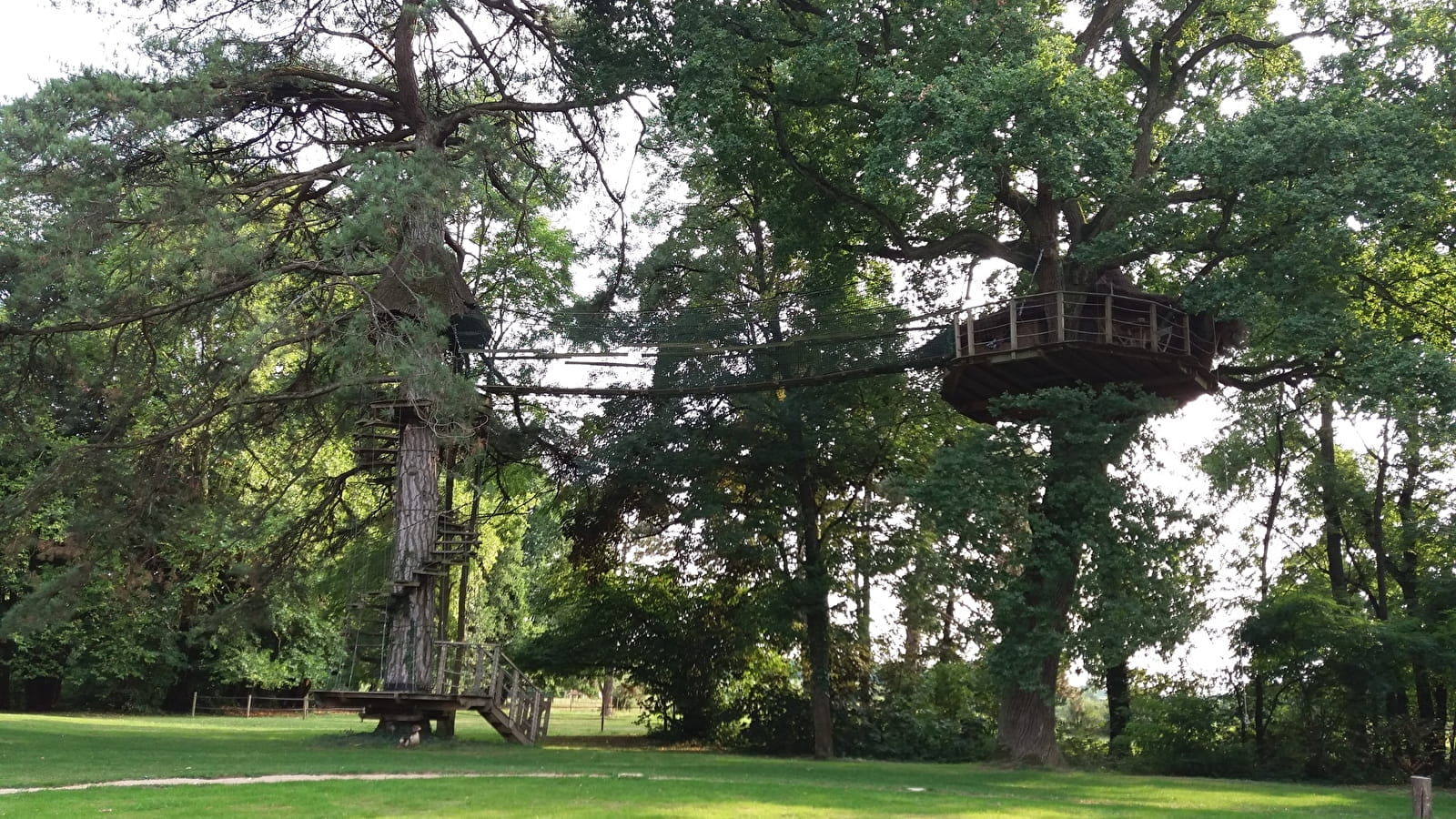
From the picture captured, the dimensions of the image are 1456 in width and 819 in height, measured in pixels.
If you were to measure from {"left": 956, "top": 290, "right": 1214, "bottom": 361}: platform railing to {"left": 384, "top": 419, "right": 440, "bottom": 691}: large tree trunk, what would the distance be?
33.4 feet

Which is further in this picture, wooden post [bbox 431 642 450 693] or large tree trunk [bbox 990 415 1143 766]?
wooden post [bbox 431 642 450 693]

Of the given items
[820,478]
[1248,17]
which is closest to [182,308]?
[820,478]

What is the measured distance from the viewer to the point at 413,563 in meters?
21.7

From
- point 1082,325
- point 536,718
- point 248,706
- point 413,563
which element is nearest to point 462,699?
point 413,563

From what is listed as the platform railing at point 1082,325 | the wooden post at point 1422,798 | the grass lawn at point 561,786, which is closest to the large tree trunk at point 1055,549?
the platform railing at point 1082,325

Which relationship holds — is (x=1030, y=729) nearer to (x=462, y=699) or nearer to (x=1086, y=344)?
(x=1086, y=344)

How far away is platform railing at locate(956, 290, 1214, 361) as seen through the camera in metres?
19.0

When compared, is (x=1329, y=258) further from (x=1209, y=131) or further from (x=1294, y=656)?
(x=1294, y=656)

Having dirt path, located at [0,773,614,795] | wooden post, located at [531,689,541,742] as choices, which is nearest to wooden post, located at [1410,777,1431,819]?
dirt path, located at [0,773,614,795]

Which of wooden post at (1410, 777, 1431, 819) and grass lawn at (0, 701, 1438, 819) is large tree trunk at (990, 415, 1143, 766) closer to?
grass lawn at (0, 701, 1438, 819)

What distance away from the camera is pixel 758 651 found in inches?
1089

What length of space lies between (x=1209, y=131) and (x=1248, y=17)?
611 cm

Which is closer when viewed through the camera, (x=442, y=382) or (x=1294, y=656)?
(x=442, y=382)

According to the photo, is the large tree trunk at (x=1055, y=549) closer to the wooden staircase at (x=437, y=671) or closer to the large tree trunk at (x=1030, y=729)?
the large tree trunk at (x=1030, y=729)
